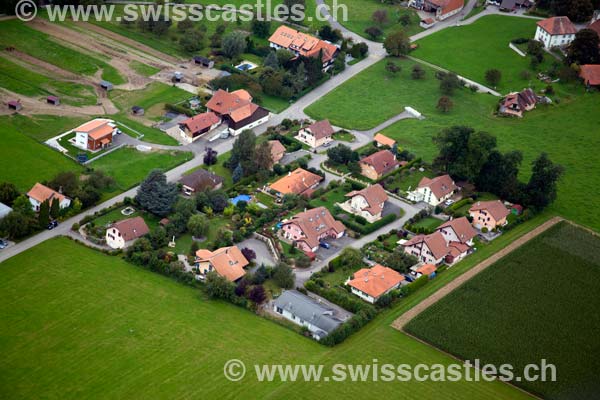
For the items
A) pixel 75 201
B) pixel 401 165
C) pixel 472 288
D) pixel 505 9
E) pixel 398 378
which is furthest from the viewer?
pixel 505 9

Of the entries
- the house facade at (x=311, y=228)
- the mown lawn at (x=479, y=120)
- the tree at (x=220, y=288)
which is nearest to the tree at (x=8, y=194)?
the tree at (x=220, y=288)

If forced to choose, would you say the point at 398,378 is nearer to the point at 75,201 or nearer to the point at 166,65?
the point at 75,201

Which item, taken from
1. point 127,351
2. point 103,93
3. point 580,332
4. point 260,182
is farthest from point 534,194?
point 103,93

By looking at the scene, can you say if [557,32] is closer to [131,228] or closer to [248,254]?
[248,254]

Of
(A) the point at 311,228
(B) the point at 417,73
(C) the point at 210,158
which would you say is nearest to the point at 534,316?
(A) the point at 311,228

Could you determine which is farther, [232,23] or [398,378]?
[232,23]

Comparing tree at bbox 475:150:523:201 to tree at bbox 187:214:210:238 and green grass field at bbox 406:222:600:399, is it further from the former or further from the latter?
tree at bbox 187:214:210:238

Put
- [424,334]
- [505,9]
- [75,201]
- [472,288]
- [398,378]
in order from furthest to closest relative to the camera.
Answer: [505,9] < [75,201] < [472,288] < [424,334] < [398,378]

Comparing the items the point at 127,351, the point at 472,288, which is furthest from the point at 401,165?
the point at 127,351

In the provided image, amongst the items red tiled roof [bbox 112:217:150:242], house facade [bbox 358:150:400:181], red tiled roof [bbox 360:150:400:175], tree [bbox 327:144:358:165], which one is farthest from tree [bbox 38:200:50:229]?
red tiled roof [bbox 360:150:400:175]
